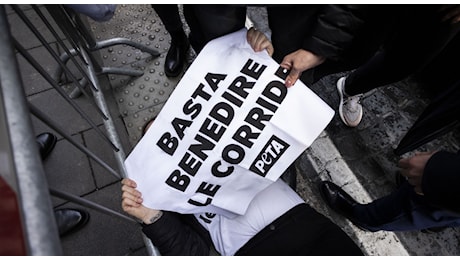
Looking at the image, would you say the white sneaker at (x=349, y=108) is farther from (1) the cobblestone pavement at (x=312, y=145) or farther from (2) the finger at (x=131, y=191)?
(2) the finger at (x=131, y=191)

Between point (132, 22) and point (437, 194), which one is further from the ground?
point (132, 22)

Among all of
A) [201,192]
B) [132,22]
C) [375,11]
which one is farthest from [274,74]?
[132,22]

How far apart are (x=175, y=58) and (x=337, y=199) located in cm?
156

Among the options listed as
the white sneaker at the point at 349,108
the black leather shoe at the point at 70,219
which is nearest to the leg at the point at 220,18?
the white sneaker at the point at 349,108

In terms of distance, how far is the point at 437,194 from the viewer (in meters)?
1.50

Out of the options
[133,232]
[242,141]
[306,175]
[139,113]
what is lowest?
[133,232]

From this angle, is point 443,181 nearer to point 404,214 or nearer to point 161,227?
point 404,214

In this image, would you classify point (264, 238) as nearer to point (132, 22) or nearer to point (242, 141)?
point (242, 141)

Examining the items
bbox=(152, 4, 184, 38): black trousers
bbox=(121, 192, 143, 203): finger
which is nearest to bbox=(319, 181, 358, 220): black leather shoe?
bbox=(121, 192, 143, 203): finger

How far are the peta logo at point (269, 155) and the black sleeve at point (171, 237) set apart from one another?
1.39 feet

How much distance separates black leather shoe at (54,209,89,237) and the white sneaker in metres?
1.93

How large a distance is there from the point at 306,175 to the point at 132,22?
1.92 metres

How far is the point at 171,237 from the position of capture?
1533mm

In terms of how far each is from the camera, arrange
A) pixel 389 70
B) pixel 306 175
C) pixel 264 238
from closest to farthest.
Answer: pixel 264 238 < pixel 389 70 < pixel 306 175
